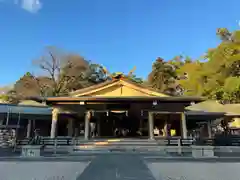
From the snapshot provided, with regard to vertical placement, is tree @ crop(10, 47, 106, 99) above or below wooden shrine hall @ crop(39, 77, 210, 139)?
above

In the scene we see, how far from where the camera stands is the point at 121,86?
51.9 ft

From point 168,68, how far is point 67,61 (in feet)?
65.5

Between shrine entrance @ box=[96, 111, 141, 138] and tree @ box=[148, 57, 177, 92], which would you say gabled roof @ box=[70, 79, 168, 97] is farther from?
tree @ box=[148, 57, 177, 92]

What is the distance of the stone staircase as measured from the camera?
39.3 feet

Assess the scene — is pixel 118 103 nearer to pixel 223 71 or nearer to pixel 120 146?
pixel 120 146

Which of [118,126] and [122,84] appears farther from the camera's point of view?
[118,126]

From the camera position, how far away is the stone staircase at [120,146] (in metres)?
12.0

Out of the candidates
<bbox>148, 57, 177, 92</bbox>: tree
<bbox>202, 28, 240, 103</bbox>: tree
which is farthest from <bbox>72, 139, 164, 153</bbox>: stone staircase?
<bbox>148, 57, 177, 92</bbox>: tree

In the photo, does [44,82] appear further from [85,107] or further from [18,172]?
[18,172]

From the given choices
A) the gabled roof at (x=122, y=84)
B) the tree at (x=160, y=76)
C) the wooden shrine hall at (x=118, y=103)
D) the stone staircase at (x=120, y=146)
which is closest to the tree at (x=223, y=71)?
the tree at (x=160, y=76)

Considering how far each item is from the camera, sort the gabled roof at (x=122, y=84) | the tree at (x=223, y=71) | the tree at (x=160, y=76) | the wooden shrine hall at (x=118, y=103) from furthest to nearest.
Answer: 1. the tree at (x=160, y=76)
2. the tree at (x=223, y=71)
3. the gabled roof at (x=122, y=84)
4. the wooden shrine hall at (x=118, y=103)

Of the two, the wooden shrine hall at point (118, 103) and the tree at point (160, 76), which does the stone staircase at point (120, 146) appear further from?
the tree at point (160, 76)

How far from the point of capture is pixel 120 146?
1237 centimetres

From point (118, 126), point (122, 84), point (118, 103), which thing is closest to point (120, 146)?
point (118, 103)
